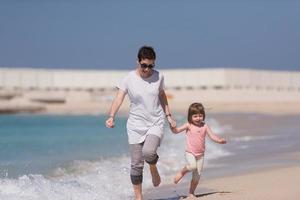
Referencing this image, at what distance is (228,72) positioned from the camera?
70.9 meters

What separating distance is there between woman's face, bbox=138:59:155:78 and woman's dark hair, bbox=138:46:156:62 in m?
0.03

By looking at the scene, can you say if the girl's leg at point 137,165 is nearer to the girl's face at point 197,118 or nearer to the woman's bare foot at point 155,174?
the woman's bare foot at point 155,174

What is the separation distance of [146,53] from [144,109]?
553 millimetres

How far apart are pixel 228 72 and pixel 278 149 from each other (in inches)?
2295

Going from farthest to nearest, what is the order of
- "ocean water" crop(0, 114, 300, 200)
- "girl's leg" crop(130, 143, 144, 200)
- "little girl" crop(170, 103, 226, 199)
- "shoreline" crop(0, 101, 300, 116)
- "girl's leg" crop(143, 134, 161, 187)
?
"shoreline" crop(0, 101, 300, 116)
"ocean water" crop(0, 114, 300, 200)
"little girl" crop(170, 103, 226, 199)
"girl's leg" crop(130, 143, 144, 200)
"girl's leg" crop(143, 134, 161, 187)

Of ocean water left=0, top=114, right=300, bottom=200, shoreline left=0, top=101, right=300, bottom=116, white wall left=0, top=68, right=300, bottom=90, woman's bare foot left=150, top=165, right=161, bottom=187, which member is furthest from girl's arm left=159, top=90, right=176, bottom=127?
white wall left=0, top=68, right=300, bottom=90

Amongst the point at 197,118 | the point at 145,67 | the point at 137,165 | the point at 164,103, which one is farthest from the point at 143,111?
the point at 197,118

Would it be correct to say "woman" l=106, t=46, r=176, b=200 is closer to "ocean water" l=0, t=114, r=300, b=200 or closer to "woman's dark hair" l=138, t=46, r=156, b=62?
"woman's dark hair" l=138, t=46, r=156, b=62

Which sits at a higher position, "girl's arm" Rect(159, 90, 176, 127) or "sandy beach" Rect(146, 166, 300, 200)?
"girl's arm" Rect(159, 90, 176, 127)

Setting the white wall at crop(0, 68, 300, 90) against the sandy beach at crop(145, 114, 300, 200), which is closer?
the sandy beach at crop(145, 114, 300, 200)

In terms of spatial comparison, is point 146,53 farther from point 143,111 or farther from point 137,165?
point 137,165

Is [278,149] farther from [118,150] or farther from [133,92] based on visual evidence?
[133,92]

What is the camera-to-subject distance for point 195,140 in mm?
7035

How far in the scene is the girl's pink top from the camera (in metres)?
7.03
